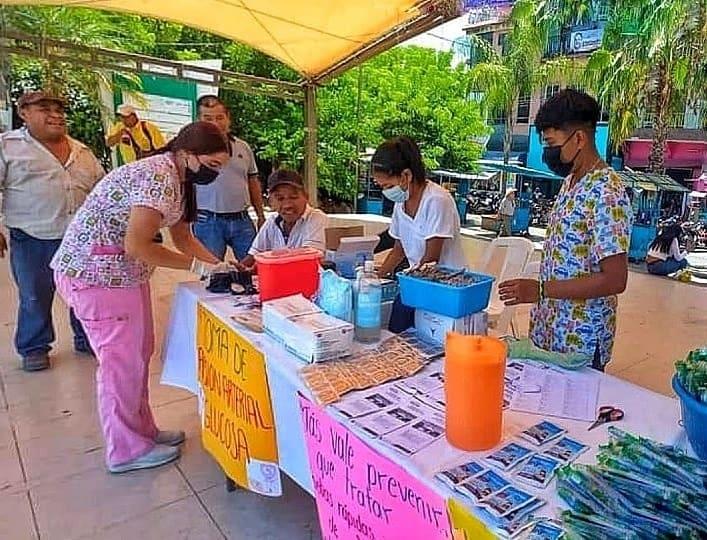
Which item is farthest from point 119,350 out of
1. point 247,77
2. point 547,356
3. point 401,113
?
point 401,113

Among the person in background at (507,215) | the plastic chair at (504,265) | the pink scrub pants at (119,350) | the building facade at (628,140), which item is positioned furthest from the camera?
the building facade at (628,140)

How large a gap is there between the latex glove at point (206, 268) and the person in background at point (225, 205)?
982mm

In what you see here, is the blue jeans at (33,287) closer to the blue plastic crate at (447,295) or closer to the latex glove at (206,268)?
the latex glove at (206,268)

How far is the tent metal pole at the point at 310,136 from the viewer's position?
4.77 meters

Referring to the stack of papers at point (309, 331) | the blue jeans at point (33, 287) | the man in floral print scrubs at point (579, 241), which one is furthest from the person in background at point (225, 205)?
the man in floral print scrubs at point (579, 241)

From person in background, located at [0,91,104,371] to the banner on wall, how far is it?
1393mm

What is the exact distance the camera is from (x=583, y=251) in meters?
1.50

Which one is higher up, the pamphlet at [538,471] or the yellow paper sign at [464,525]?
the pamphlet at [538,471]

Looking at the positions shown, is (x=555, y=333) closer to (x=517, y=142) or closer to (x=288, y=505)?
(x=288, y=505)

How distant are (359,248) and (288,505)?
0.87 m

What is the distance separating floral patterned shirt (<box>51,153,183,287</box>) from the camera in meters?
1.73

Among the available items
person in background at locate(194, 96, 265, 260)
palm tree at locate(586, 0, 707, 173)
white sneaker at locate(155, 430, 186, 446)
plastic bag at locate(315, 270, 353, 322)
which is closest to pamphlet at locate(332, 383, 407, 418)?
plastic bag at locate(315, 270, 353, 322)

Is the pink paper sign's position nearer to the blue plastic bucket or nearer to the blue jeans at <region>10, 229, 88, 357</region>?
the blue plastic bucket

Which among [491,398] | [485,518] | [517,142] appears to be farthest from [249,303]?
[517,142]
